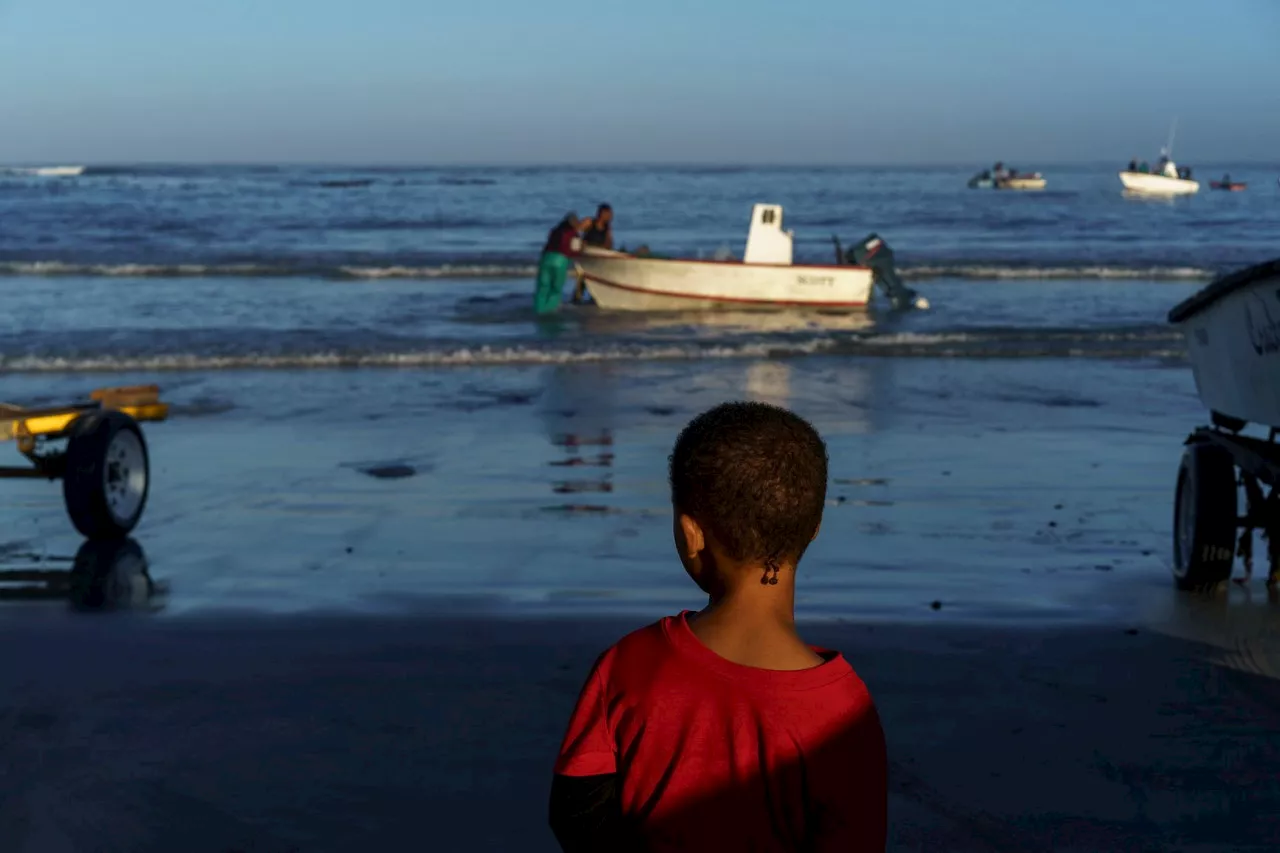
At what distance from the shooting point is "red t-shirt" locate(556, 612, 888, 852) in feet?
6.94

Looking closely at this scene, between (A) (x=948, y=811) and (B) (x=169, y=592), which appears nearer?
(A) (x=948, y=811)

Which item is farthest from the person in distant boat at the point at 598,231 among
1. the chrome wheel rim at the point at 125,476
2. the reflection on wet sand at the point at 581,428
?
the chrome wheel rim at the point at 125,476

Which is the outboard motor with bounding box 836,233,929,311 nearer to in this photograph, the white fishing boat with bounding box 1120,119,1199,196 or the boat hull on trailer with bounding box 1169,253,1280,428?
the boat hull on trailer with bounding box 1169,253,1280,428

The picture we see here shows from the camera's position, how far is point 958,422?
13359mm

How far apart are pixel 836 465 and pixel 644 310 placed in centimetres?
1447

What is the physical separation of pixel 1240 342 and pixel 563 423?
743cm

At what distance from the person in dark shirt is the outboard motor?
22.7 m

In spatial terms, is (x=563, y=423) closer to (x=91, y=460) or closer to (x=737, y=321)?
(x=91, y=460)

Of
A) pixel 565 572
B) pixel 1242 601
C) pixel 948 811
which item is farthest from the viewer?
pixel 565 572

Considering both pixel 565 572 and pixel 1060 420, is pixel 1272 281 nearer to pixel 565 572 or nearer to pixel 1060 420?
pixel 565 572

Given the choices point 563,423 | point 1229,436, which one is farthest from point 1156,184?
point 1229,436

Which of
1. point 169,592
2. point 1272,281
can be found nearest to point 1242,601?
point 1272,281

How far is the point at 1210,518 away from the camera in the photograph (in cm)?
701

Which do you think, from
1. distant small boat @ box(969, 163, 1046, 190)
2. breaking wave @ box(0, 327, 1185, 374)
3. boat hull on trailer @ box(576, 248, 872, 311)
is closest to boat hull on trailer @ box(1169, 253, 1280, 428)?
breaking wave @ box(0, 327, 1185, 374)
